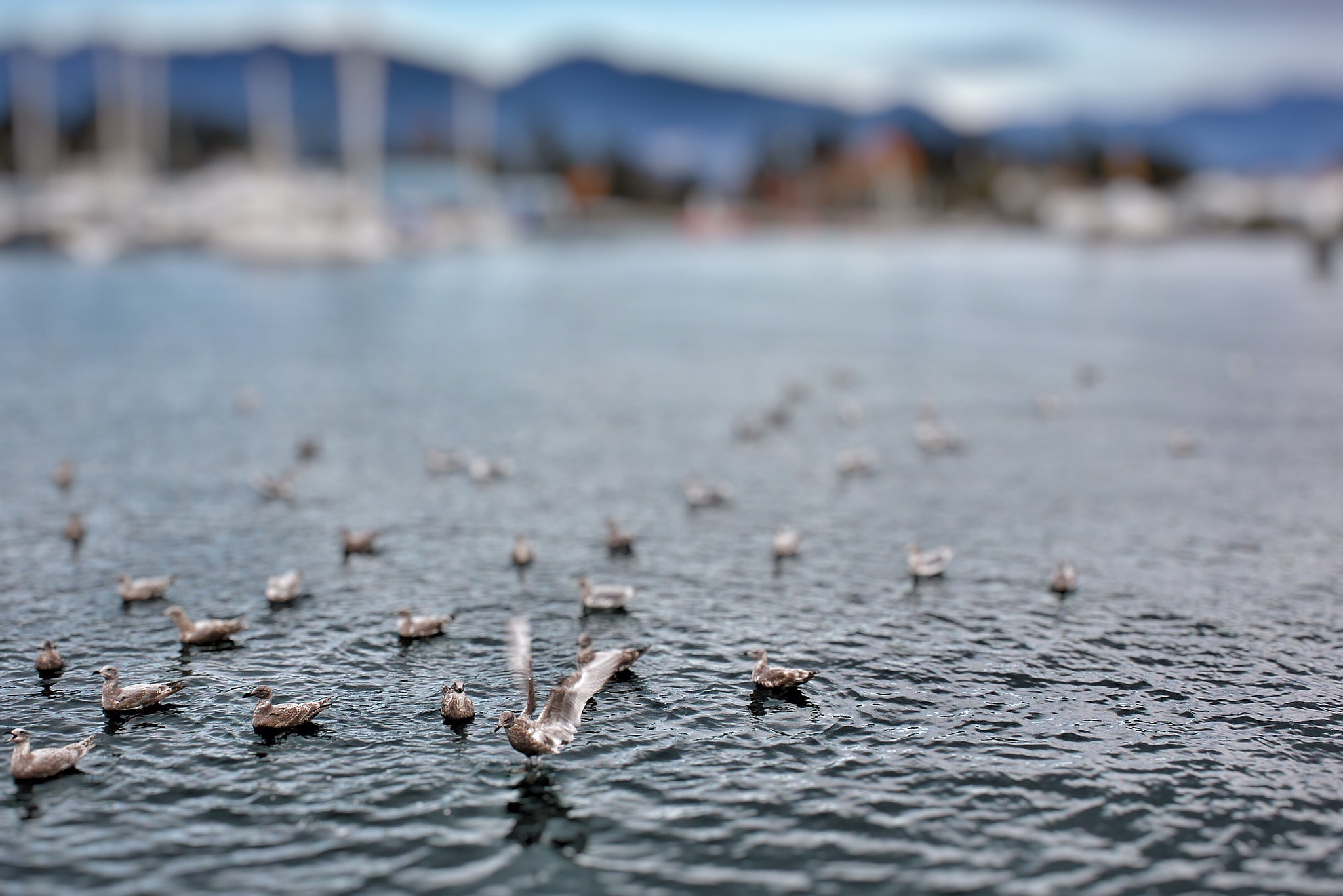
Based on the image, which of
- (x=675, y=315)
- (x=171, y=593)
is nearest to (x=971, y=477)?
(x=171, y=593)

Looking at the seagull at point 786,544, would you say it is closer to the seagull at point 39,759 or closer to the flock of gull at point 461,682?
the flock of gull at point 461,682

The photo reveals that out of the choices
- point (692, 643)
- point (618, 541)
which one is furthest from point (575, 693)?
point (618, 541)

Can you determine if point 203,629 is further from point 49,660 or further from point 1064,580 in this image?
point 1064,580

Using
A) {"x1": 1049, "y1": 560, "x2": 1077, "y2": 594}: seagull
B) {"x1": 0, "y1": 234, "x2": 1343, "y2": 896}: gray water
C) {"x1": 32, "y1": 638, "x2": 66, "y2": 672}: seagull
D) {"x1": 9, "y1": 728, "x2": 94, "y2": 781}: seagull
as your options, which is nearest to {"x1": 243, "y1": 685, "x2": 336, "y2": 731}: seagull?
{"x1": 0, "y1": 234, "x2": 1343, "y2": 896}: gray water

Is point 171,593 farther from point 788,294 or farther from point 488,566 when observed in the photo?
point 788,294

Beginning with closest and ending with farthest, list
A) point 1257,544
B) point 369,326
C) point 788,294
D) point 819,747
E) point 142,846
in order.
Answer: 1. point 142,846
2. point 819,747
3. point 1257,544
4. point 369,326
5. point 788,294

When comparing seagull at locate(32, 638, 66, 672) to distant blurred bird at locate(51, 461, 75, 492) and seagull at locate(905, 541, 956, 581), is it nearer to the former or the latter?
distant blurred bird at locate(51, 461, 75, 492)
